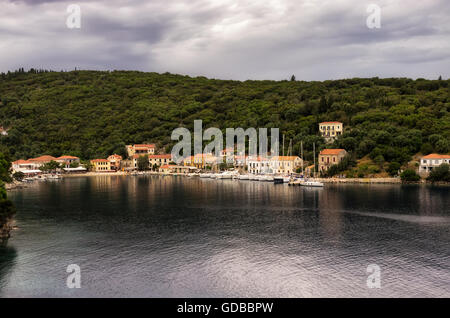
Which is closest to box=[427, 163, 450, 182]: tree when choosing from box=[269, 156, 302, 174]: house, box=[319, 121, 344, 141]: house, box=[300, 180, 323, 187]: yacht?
box=[300, 180, 323, 187]: yacht

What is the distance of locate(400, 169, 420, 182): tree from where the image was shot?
208ft

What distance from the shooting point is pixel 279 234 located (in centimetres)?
3052

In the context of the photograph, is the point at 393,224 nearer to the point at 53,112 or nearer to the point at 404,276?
the point at 404,276

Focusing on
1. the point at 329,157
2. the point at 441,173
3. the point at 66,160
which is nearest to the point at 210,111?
the point at 66,160

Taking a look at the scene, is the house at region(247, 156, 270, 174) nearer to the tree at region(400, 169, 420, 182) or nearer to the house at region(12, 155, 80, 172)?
the tree at region(400, 169, 420, 182)

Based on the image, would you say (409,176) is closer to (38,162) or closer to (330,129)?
(330,129)

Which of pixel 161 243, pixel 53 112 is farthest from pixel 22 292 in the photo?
pixel 53 112

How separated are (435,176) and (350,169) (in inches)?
532

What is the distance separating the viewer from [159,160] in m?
102

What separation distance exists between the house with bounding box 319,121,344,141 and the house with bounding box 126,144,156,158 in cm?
4528

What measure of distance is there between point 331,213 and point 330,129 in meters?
51.0

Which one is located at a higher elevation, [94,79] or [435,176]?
[94,79]

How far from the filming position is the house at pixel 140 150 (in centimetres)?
10619
